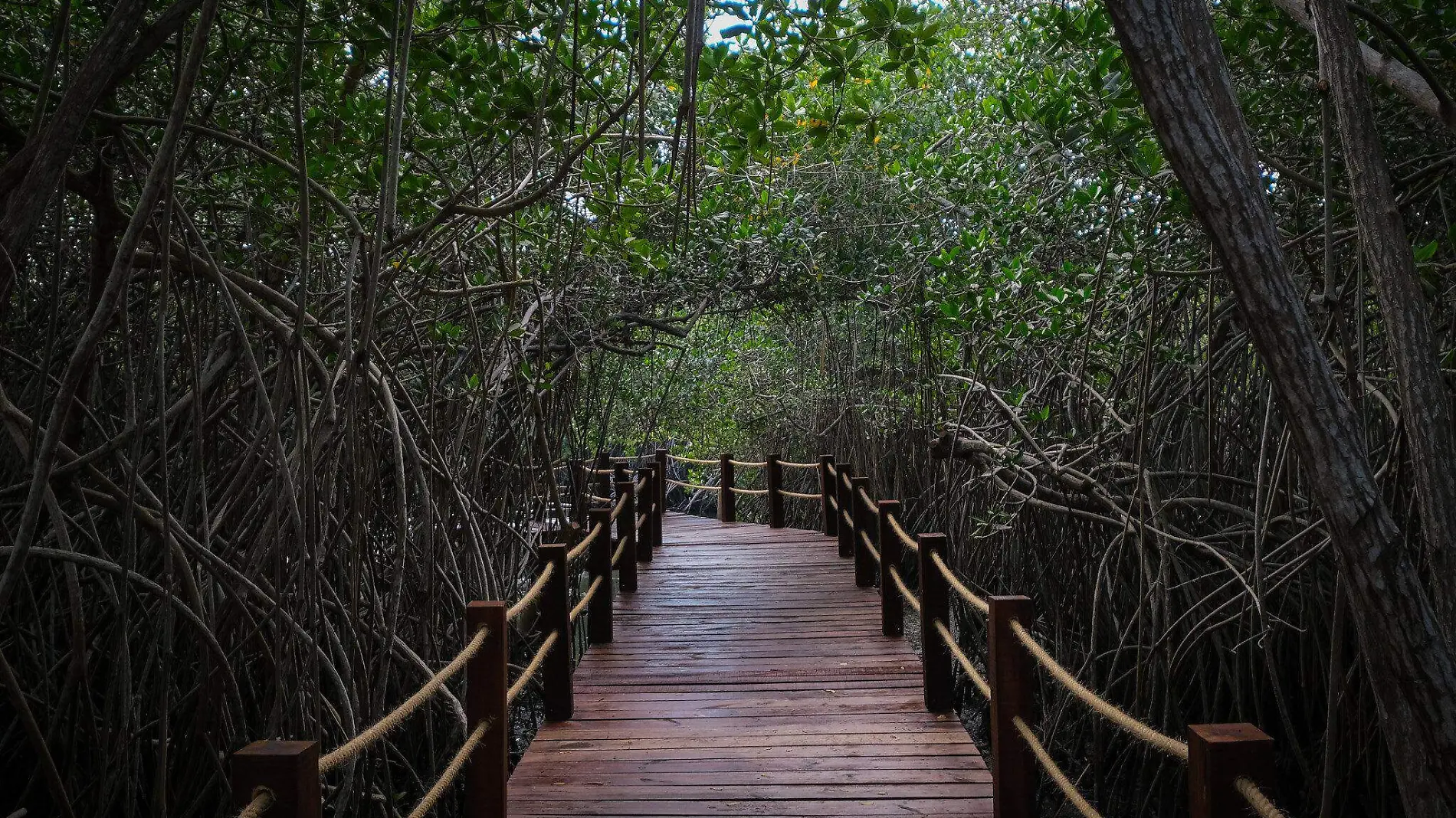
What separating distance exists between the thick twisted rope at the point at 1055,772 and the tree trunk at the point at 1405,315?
69 cm

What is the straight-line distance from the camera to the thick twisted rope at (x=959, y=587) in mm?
2623

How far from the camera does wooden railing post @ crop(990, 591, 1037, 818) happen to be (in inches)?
98.1

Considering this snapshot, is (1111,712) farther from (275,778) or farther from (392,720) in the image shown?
(275,778)

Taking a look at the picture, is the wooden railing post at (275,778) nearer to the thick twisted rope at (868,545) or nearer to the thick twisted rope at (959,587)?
the thick twisted rope at (959,587)

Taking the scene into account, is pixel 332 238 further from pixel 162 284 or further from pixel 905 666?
pixel 905 666

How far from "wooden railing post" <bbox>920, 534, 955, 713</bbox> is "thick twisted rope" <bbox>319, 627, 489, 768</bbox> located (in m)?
1.55

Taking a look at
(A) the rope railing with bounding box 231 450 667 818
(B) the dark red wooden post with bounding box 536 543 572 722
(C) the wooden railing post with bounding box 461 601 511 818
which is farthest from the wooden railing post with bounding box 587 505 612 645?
(C) the wooden railing post with bounding box 461 601 511 818

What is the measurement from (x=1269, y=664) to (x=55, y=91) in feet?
11.8

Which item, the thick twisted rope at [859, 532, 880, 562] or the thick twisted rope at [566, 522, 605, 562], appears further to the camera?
the thick twisted rope at [859, 532, 880, 562]

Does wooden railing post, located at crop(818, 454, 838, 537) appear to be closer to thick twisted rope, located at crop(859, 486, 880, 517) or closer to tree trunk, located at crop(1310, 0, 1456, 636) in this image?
thick twisted rope, located at crop(859, 486, 880, 517)

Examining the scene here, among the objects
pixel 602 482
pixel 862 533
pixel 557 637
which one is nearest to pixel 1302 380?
pixel 557 637

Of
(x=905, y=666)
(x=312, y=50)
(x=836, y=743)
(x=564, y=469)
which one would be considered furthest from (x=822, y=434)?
(x=312, y=50)

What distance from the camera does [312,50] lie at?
2992mm

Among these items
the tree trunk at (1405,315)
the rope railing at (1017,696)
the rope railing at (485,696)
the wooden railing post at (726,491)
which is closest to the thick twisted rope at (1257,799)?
the rope railing at (1017,696)
